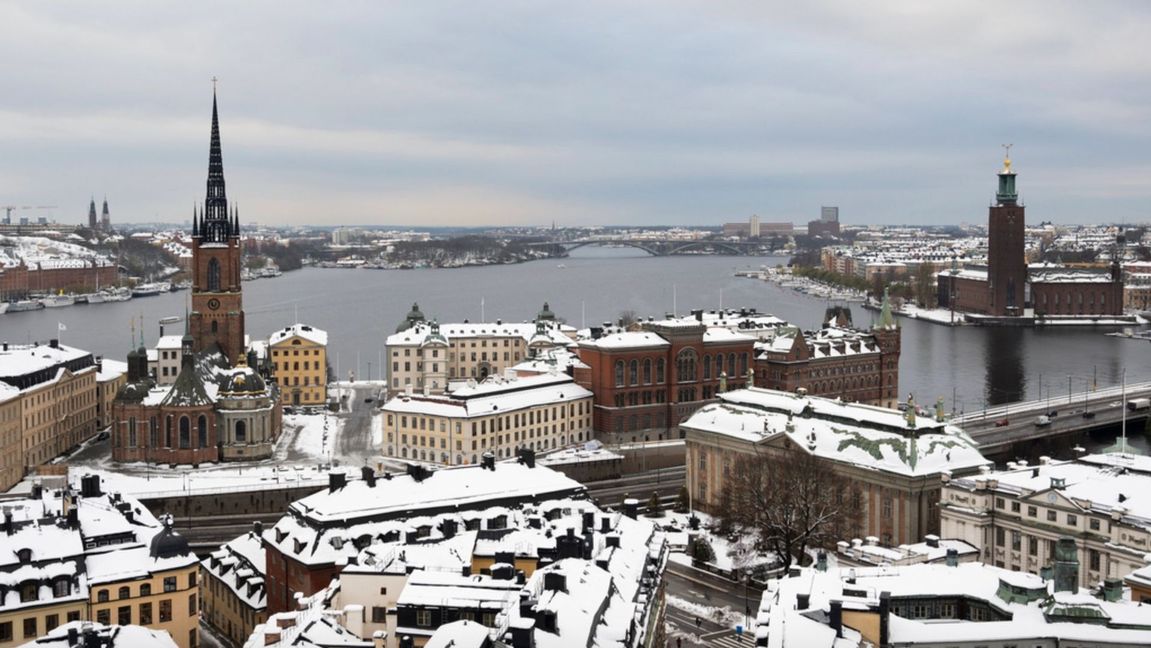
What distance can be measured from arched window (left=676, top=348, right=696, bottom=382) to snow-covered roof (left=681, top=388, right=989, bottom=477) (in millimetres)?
13933

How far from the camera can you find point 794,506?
45.7 metres

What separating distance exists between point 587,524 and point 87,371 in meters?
44.3

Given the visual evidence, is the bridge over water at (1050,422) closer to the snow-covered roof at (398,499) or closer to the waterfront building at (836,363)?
the waterfront building at (836,363)

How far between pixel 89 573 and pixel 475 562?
32.4 feet

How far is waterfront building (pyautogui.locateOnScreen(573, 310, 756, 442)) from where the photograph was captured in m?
70.6

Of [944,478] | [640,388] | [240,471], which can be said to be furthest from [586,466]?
[944,478]

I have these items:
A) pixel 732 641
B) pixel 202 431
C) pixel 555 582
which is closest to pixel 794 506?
pixel 732 641

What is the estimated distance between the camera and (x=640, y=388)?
71250 millimetres

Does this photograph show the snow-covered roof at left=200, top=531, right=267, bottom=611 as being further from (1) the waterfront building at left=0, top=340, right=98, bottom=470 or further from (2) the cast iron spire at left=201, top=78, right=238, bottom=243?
(2) the cast iron spire at left=201, top=78, right=238, bottom=243

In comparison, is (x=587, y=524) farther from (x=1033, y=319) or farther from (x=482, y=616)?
(x=1033, y=319)

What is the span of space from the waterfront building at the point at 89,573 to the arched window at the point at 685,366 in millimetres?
38867

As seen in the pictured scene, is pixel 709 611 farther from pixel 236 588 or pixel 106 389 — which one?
pixel 106 389

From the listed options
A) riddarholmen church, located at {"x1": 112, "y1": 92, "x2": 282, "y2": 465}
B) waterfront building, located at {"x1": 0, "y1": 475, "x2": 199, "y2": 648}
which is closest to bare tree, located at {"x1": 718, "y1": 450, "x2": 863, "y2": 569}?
waterfront building, located at {"x1": 0, "y1": 475, "x2": 199, "y2": 648}

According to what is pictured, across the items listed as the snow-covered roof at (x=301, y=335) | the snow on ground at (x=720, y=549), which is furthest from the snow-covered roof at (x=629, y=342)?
the snow-covered roof at (x=301, y=335)
